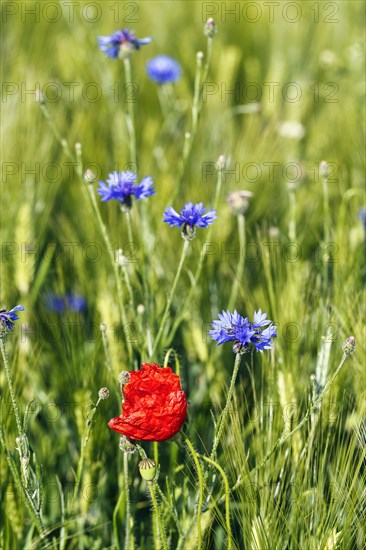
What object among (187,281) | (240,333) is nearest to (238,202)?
(187,281)

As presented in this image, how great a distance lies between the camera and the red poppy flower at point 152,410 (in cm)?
60

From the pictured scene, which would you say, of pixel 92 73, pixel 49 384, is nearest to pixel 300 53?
pixel 92 73

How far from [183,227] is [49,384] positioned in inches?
16.1

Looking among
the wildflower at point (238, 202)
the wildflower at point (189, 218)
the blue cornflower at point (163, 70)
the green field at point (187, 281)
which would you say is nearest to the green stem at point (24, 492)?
the green field at point (187, 281)

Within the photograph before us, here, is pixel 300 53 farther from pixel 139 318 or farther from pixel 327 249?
pixel 139 318

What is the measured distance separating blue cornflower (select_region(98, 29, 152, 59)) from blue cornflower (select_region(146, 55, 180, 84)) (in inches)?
10.0

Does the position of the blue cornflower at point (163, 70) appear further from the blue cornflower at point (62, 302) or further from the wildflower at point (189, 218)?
the wildflower at point (189, 218)

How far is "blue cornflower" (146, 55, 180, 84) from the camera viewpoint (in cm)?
129

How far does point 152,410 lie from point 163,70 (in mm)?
849

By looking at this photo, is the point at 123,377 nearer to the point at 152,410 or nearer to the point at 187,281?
the point at 152,410

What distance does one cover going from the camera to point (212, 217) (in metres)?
0.74

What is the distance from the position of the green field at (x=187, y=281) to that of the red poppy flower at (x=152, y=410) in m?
0.03

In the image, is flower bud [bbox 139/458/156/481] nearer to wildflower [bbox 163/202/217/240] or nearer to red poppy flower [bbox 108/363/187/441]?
red poppy flower [bbox 108/363/187/441]

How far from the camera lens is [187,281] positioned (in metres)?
1.02
